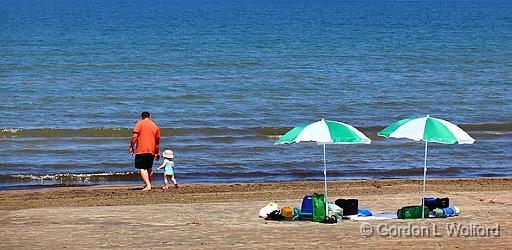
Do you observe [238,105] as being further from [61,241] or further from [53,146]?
[61,241]

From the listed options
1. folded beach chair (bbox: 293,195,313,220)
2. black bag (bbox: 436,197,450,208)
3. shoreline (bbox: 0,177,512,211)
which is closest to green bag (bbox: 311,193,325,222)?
folded beach chair (bbox: 293,195,313,220)

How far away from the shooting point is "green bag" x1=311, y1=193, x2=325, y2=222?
15.5 meters

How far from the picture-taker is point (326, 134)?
15.1m

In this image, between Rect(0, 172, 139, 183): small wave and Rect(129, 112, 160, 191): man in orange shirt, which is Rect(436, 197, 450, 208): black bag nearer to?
Rect(129, 112, 160, 191): man in orange shirt

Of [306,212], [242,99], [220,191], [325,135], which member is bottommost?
[306,212]

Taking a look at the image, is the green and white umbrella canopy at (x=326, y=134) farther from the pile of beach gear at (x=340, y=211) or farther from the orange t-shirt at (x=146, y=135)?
the orange t-shirt at (x=146, y=135)

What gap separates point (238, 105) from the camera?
1430 inches

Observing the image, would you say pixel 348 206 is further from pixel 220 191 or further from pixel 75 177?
pixel 75 177

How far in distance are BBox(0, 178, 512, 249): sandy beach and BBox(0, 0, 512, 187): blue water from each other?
12.8 ft

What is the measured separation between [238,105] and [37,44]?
30299 millimetres

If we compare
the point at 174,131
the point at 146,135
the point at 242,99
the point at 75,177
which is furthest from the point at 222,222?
the point at 242,99

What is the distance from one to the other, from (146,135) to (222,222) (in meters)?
4.09

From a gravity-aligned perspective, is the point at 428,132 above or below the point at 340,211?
above

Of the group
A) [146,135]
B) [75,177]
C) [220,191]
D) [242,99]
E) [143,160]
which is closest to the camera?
[146,135]
